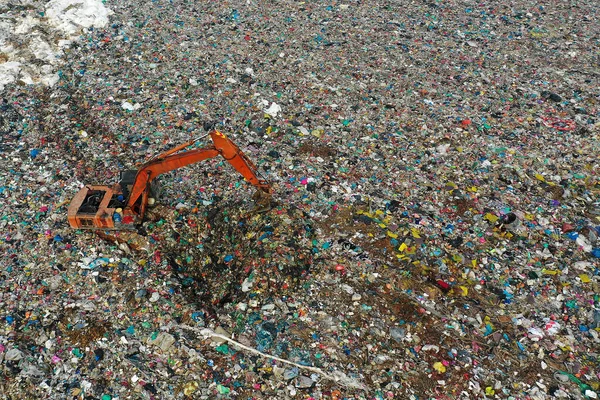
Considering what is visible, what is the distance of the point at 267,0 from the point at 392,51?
12.2 feet

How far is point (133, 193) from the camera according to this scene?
16.8 ft

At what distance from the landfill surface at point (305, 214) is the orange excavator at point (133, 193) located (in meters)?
0.21

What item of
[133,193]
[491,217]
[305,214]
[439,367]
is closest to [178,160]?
[133,193]

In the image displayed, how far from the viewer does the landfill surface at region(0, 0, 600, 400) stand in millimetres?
4270

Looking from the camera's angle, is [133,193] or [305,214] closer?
[133,193]

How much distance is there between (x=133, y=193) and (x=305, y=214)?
213 centimetres

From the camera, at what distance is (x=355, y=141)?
7.04 metres

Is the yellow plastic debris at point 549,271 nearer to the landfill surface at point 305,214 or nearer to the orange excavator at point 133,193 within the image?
the landfill surface at point 305,214

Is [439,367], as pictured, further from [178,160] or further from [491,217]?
[178,160]

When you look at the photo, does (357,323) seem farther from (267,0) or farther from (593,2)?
(593,2)

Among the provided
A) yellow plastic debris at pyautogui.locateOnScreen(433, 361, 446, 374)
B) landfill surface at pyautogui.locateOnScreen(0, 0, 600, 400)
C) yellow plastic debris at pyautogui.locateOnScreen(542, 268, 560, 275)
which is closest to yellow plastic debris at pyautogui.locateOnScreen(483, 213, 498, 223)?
landfill surface at pyautogui.locateOnScreen(0, 0, 600, 400)

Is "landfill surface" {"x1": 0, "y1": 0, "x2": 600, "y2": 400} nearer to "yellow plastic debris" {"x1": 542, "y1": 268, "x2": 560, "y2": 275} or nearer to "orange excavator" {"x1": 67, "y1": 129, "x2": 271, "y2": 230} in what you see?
"yellow plastic debris" {"x1": 542, "y1": 268, "x2": 560, "y2": 275}

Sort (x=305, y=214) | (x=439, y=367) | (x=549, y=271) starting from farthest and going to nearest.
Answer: (x=305, y=214), (x=549, y=271), (x=439, y=367)

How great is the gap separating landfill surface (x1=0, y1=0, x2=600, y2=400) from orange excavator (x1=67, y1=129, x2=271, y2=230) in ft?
0.69
